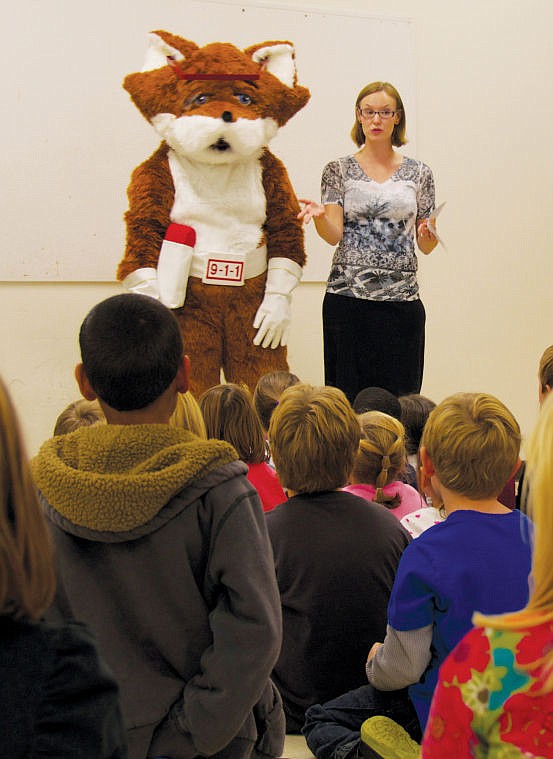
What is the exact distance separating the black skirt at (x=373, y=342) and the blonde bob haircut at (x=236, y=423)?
1279 mm

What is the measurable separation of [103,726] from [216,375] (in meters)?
2.56

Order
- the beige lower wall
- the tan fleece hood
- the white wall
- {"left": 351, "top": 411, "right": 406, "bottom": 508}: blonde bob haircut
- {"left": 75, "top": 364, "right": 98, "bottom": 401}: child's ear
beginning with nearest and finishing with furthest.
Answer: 1. the tan fleece hood
2. {"left": 75, "top": 364, "right": 98, "bottom": 401}: child's ear
3. {"left": 351, "top": 411, "right": 406, "bottom": 508}: blonde bob haircut
4. the beige lower wall
5. the white wall

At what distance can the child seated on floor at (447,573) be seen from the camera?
1346 millimetres

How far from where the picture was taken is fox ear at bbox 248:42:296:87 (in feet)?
10.5

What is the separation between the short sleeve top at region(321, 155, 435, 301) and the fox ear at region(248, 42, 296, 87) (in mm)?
335

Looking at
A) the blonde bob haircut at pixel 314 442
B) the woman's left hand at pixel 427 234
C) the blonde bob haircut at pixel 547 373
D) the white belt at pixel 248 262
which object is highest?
the woman's left hand at pixel 427 234

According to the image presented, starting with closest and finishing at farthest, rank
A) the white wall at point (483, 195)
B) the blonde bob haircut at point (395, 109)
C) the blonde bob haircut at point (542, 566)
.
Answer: the blonde bob haircut at point (542, 566), the blonde bob haircut at point (395, 109), the white wall at point (483, 195)

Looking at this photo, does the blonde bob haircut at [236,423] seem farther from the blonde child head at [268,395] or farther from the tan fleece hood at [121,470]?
the tan fleece hood at [121,470]

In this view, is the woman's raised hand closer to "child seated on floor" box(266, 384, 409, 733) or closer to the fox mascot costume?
the fox mascot costume

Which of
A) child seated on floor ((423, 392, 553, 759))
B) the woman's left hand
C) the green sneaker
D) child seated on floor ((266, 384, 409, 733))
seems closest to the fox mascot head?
the woman's left hand

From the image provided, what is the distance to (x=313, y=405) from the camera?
5.53ft

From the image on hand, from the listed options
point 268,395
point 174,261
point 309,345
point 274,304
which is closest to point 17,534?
point 268,395

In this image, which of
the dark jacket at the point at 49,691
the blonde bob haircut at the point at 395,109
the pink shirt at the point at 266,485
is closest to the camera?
the dark jacket at the point at 49,691

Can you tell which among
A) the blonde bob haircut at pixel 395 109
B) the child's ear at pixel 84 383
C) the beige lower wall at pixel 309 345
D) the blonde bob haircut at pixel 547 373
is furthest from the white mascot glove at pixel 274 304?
the child's ear at pixel 84 383
